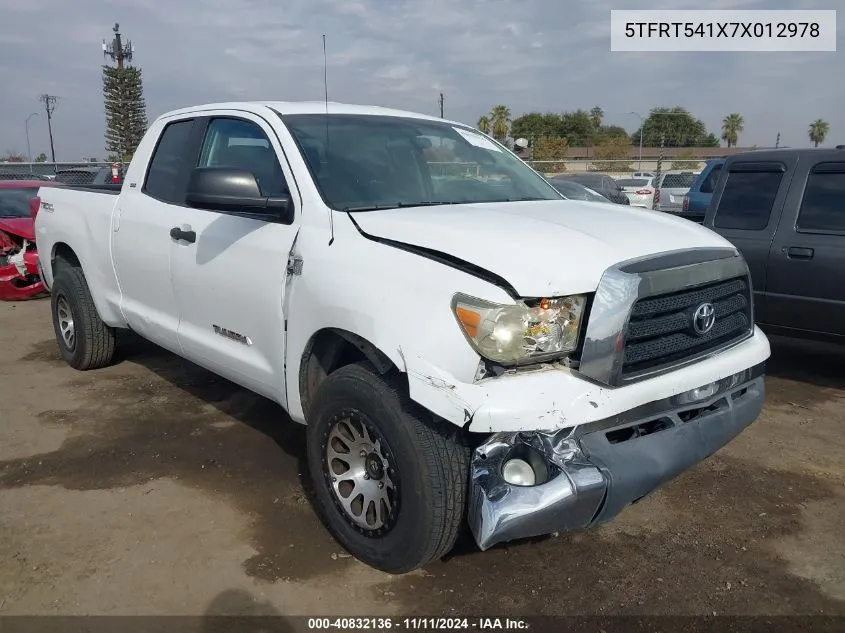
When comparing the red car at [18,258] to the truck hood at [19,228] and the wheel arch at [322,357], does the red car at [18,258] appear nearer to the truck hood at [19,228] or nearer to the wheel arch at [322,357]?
the truck hood at [19,228]

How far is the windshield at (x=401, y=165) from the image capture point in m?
3.43

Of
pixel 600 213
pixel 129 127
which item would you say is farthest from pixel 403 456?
pixel 129 127

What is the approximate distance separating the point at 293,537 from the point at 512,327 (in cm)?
158

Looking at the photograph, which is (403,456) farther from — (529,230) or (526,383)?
(529,230)

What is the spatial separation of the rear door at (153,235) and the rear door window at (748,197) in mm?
4207

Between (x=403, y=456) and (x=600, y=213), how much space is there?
1544 millimetres

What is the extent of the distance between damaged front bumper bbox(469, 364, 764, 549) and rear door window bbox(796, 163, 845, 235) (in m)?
3.29

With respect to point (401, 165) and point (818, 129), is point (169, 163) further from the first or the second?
point (818, 129)

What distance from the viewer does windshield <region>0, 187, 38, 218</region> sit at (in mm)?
9680

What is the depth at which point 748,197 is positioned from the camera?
19.0ft

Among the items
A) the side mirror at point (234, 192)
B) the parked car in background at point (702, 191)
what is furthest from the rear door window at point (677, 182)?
the side mirror at point (234, 192)

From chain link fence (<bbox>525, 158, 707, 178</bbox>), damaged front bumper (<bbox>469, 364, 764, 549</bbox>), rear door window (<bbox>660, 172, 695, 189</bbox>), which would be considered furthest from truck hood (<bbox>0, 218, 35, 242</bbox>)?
chain link fence (<bbox>525, 158, 707, 178</bbox>)

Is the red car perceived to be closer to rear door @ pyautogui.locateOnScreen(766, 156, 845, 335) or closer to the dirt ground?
the dirt ground

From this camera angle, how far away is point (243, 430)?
464 cm
